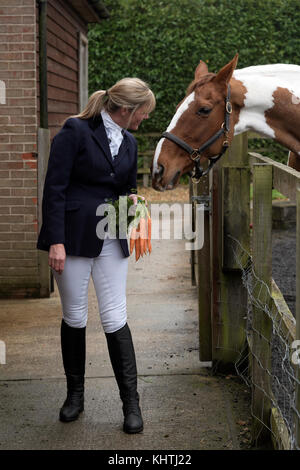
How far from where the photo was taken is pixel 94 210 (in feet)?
11.1

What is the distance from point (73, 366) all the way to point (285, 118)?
1.86 metres

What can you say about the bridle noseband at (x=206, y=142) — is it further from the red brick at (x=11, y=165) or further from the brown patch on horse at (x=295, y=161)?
the red brick at (x=11, y=165)

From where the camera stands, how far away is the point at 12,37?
20.9ft

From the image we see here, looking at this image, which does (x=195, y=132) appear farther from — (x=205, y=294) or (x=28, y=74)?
(x=28, y=74)

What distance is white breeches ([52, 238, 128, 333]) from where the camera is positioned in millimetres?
3398

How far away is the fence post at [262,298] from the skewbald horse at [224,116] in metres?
0.93

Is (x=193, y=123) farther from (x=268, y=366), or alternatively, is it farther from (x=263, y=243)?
(x=268, y=366)

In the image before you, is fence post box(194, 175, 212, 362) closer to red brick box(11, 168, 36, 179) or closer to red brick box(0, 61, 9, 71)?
red brick box(11, 168, 36, 179)

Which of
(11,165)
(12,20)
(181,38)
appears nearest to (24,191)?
(11,165)

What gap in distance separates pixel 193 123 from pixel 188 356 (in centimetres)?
158

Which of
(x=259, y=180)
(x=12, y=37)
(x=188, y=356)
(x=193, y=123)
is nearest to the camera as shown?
(x=259, y=180)

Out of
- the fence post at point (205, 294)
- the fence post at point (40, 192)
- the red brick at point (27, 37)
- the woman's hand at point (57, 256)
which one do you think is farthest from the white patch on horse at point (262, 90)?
the red brick at point (27, 37)

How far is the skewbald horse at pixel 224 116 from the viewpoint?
3.97 m
